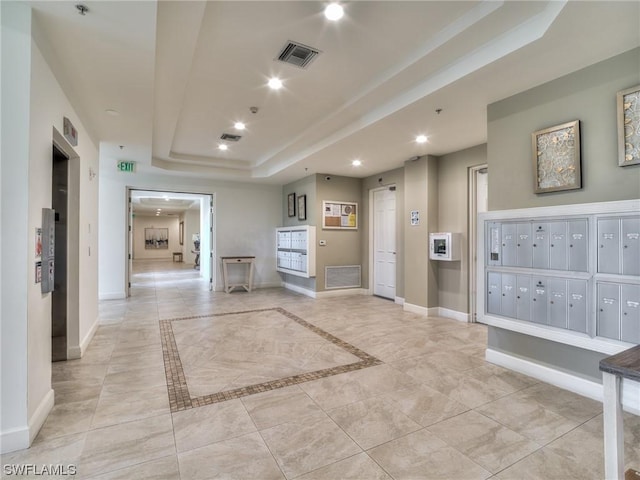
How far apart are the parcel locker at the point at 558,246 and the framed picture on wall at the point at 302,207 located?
5.02m

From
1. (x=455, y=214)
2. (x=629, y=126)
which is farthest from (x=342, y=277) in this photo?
(x=629, y=126)

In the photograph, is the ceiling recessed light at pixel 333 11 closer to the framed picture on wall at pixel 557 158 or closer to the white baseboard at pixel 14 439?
the framed picture on wall at pixel 557 158

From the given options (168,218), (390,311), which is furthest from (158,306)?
(168,218)

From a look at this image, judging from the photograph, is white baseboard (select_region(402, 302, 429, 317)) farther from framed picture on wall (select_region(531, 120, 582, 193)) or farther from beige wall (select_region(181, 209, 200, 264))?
beige wall (select_region(181, 209, 200, 264))

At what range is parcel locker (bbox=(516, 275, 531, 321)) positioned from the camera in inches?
115

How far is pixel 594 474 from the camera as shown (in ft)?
5.61

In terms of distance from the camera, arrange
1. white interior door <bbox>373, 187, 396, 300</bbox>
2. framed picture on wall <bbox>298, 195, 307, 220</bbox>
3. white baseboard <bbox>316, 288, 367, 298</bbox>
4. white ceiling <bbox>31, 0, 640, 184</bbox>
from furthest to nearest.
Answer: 1. framed picture on wall <bbox>298, 195, 307, 220</bbox>
2. white baseboard <bbox>316, 288, 367, 298</bbox>
3. white interior door <bbox>373, 187, 396, 300</bbox>
4. white ceiling <bbox>31, 0, 640, 184</bbox>

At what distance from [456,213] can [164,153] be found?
5122 mm

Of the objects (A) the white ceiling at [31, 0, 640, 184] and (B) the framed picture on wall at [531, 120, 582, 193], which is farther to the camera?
(B) the framed picture on wall at [531, 120, 582, 193]

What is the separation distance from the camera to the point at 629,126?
2289mm

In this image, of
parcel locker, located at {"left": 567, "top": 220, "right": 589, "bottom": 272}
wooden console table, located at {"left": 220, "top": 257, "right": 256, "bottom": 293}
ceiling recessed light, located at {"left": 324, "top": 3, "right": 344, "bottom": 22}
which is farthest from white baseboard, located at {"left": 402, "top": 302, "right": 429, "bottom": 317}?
ceiling recessed light, located at {"left": 324, "top": 3, "right": 344, "bottom": 22}

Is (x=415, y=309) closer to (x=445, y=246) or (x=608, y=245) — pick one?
(x=445, y=246)

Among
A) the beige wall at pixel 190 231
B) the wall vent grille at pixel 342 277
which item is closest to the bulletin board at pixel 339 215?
the wall vent grille at pixel 342 277

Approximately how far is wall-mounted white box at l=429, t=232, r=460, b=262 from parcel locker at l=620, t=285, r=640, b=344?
8.21 ft
